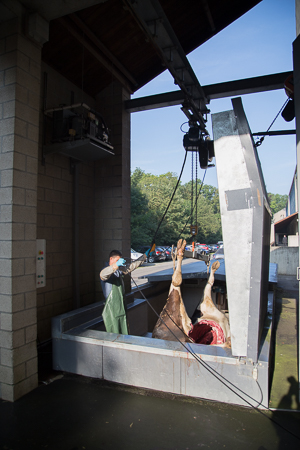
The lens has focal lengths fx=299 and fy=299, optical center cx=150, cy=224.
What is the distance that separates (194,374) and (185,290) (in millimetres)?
6201

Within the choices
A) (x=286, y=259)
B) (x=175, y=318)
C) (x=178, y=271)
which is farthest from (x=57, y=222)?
(x=286, y=259)

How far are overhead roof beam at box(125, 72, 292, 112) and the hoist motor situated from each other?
81cm

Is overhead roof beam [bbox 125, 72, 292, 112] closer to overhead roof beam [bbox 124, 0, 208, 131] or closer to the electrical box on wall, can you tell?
overhead roof beam [bbox 124, 0, 208, 131]

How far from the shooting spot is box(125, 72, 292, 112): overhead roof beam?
6.97 meters

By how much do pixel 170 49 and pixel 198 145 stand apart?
8.29 ft

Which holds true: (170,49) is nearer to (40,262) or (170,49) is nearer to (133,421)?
(40,262)

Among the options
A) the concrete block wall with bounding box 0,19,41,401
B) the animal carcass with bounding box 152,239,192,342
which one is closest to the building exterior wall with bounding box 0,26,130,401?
the concrete block wall with bounding box 0,19,41,401

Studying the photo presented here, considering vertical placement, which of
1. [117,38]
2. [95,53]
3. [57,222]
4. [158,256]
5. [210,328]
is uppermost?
[117,38]

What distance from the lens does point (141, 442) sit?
10.8 ft

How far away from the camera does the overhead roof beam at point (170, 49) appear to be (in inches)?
201

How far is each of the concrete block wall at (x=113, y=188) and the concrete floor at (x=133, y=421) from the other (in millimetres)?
3479

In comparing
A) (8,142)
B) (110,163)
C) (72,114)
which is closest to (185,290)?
(110,163)

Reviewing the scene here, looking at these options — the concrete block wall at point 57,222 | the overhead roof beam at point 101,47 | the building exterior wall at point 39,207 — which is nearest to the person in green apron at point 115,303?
the building exterior wall at point 39,207

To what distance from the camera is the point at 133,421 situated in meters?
3.67
